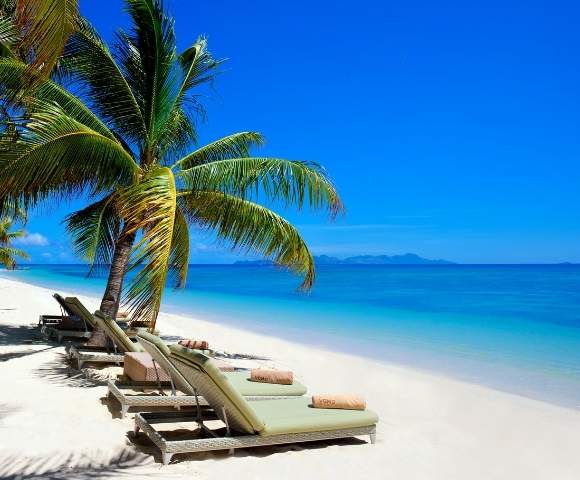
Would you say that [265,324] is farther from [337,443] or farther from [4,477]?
[4,477]

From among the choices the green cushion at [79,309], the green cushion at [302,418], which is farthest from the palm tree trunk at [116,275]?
the green cushion at [302,418]

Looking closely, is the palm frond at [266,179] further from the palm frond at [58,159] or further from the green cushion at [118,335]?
the green cushion at [118,335]

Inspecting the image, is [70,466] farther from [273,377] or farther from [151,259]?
[273,377]

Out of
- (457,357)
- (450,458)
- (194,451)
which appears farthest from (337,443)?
(457,357)

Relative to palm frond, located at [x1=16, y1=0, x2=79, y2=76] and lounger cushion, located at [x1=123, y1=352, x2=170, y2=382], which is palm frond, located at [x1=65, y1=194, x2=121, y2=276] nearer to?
lounger cushion, located at [x1=123, y1=352, x2=170, y2=382]

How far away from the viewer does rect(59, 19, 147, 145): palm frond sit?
8138 mm

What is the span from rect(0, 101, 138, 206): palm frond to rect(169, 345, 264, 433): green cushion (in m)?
3.23

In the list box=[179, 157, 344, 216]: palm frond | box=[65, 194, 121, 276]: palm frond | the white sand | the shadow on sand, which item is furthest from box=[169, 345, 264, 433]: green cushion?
box=[65, 194, 121, 276]: palm frond

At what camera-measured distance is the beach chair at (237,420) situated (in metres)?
4.10

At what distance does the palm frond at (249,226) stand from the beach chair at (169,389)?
2594 mm

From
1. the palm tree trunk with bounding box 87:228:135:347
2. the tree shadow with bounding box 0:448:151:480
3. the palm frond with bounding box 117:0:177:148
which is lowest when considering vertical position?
the tree shadow with bounding box 0:448:151:480

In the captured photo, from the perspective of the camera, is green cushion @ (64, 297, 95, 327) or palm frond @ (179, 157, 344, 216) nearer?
palm frond @ (179, 157, 344, 216)

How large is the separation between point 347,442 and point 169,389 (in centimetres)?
199

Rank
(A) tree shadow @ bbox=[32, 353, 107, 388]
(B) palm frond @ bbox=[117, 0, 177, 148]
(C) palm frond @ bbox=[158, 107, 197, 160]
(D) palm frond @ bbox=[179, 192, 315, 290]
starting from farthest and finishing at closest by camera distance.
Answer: (C) palm frond @ bbox=[158, 107, 197, 160] → (D) palm frond @ bbox=[179, 192, 315, 290] → (B) palm frond @ bbox=[117, 0, 177, 148] → (A) tree shadow @ bbox=[32, 353, 107, 388]
